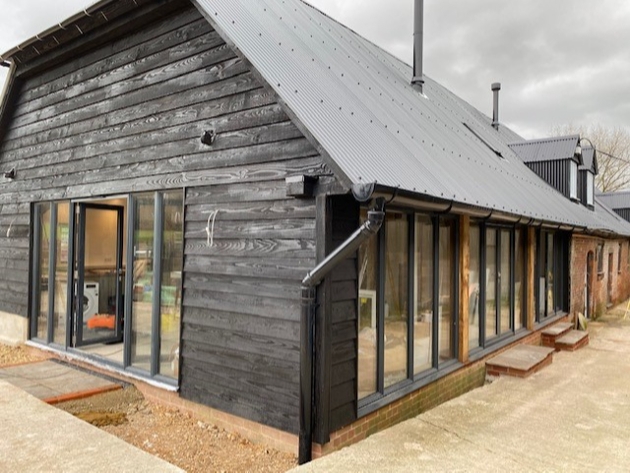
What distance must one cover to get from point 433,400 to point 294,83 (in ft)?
11.5

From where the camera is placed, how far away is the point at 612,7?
21.5m

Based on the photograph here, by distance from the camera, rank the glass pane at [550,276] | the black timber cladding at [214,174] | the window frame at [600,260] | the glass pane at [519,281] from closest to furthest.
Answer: the black timber cladding at [214,174], the glass pane at [519,281], the glass pane at [550,276], the window frame at [600,260]

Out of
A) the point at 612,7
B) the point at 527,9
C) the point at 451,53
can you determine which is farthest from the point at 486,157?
the point at 451,53

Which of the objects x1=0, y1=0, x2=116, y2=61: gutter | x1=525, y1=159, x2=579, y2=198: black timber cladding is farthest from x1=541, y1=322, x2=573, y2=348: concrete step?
x1=0, y1=0, x2=116, y2=61: gutter

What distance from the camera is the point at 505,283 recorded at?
731 centimetres

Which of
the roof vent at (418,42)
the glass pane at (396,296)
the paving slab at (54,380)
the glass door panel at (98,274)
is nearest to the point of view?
the glass pane at (396,296)

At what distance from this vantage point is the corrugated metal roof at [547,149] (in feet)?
35.8

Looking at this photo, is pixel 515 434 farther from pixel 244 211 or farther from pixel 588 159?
pixel 588 159

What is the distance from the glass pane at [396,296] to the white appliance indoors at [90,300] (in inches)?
176

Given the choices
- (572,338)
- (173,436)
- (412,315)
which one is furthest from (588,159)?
(173,436)

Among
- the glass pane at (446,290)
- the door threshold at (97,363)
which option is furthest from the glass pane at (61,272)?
the glass pane at (446,290)

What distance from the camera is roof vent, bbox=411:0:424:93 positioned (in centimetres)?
822

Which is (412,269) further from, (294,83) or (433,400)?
(294,83)

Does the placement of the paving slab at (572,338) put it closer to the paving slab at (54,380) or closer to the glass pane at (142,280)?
the glass pane at (142,280)
